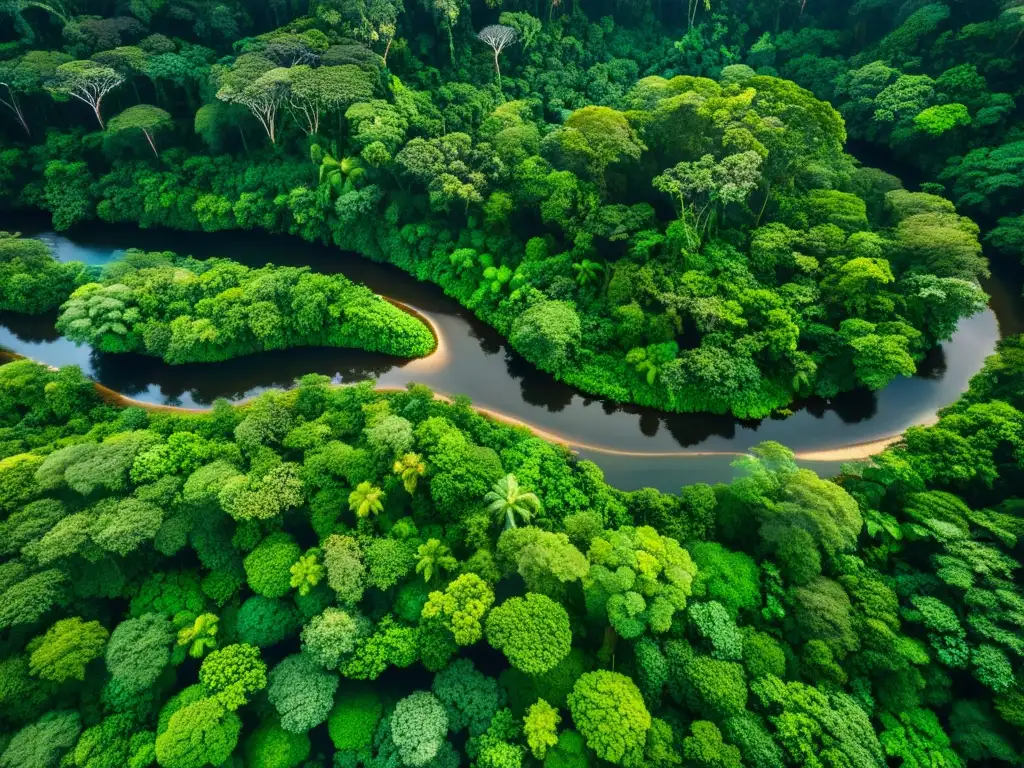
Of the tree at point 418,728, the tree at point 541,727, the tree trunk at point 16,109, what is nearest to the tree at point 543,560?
the tree at point 541,727

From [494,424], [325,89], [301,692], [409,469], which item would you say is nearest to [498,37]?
[325,89]

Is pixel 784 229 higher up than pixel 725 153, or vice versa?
pixel 725 153

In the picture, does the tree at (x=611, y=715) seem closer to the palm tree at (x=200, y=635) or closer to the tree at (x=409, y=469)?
the tree at (x=409, y=469)

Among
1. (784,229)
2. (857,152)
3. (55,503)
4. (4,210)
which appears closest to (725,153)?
(784,229)

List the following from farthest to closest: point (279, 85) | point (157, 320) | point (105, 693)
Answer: point (279, 85) < point (157, 320) < point (105, 693)

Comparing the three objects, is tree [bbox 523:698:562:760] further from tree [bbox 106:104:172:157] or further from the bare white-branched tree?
tree [bbox 106:104:172:157]

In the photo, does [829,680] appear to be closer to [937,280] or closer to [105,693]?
[937,280]

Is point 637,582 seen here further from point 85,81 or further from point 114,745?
Result: point 85,81
